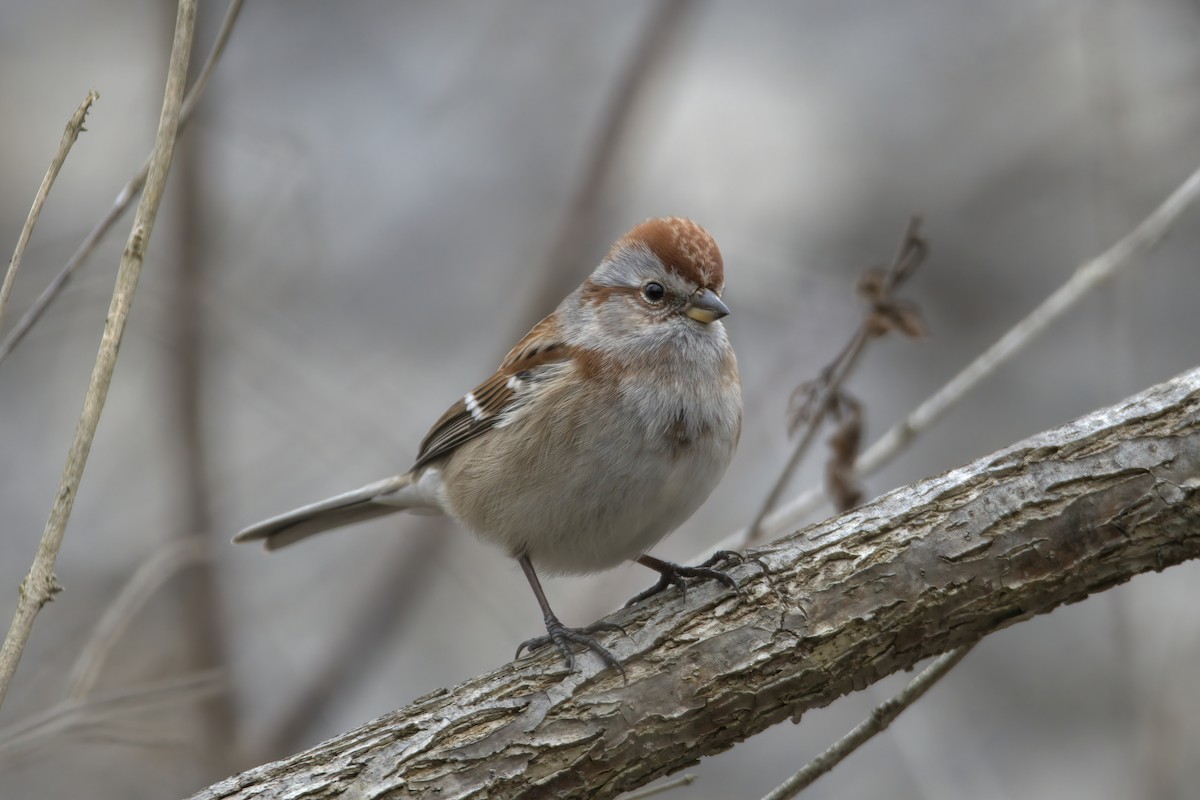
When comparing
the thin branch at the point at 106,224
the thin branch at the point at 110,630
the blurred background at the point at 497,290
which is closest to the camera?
the thin branch at the point at 106,224

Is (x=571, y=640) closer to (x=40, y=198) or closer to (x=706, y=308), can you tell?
(x=706, y=308)

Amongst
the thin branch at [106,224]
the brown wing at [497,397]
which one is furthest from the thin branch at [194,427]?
the thin branch at [106,224]

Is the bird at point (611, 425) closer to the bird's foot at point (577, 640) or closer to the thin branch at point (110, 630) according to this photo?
the bird's foot at point (577, 640)

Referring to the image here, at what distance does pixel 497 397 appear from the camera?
4066 mm

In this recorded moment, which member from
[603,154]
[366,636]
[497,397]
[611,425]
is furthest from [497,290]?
[611,425]

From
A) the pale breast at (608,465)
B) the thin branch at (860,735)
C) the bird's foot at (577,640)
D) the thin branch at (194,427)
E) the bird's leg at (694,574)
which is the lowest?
the thin branch at (860,735)

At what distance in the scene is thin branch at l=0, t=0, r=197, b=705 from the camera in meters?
2.07

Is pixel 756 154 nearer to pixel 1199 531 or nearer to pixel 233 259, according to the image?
pixel 233 259

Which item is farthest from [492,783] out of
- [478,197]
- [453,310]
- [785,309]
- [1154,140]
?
[1154,140]

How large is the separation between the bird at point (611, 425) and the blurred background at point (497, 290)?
125cm

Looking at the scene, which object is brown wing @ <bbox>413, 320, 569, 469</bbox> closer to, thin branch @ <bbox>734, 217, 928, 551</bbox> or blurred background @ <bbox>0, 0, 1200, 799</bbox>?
thin branch @ <bbox>734, 217, 928, 551</bbox>

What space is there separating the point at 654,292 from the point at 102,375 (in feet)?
7.09

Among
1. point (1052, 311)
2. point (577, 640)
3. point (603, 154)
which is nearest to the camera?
point (577, 640)

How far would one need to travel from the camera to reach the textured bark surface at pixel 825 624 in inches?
106
